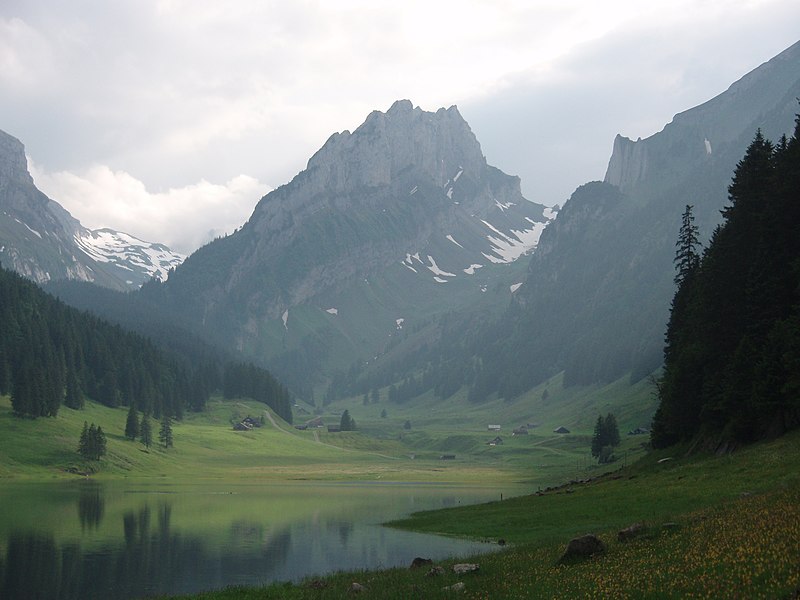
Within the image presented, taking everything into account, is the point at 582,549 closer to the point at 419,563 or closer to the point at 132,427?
the point at 419,563

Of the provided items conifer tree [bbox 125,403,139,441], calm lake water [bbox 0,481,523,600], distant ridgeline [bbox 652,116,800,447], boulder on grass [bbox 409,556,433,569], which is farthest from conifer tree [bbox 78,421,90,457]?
boulder on grass [bbox 409,556,433,569]

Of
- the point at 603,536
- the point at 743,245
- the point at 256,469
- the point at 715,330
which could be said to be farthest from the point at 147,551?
the point at 256,469

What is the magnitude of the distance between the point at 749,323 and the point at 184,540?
55.5m

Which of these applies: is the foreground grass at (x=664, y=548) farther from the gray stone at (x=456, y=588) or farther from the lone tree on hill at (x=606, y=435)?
the lone tree on hill at (x=606, y=435)

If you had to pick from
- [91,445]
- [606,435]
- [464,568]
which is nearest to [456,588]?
[464,568]

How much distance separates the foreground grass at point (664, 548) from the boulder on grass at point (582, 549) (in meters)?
0.60

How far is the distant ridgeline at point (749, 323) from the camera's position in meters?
61.9

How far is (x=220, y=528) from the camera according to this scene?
261 feet

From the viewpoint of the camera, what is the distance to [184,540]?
2788 inches

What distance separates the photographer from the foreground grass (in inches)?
1053

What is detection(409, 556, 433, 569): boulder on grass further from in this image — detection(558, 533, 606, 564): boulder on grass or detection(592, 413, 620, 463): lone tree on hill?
detection(592, 413, 620, 463): lone tree on hill

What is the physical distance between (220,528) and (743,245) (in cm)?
5972

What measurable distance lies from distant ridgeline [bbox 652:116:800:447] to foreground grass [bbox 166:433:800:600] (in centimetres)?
504

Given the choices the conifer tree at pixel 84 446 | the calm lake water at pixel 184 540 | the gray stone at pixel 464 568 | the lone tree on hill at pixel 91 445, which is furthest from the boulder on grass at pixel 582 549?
the conifer tree at pixel 84 446
